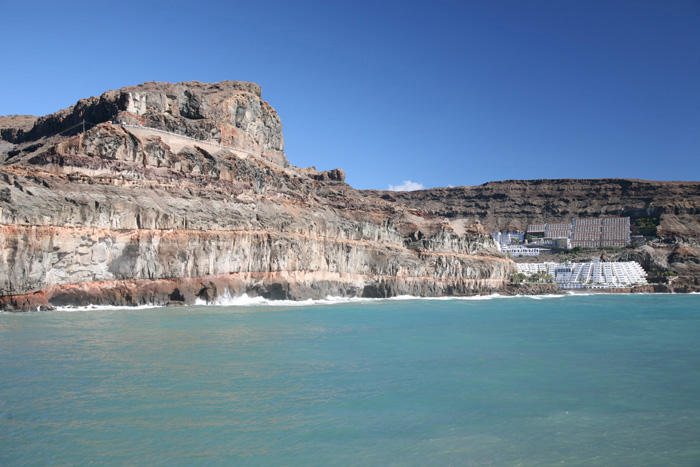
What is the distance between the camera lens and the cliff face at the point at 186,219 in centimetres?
4750

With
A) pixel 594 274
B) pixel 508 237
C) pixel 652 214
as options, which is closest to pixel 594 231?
pixel 652 214

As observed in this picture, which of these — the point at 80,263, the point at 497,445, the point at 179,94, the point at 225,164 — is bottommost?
the point at 497,445

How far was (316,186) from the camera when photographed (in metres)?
91.8

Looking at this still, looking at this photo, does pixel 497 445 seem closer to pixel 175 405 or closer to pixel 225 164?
pixel 175 405

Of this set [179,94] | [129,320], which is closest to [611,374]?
[129,320]

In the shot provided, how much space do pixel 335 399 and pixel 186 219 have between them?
140 feet

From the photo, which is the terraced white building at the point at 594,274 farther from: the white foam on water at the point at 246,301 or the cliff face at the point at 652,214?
the white foam on water at the point at 246,301

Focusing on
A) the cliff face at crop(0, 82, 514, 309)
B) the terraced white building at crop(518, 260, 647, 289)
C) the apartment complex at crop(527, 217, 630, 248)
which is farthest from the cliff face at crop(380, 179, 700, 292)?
the cliff face at crop(0, 82, 514, 309)

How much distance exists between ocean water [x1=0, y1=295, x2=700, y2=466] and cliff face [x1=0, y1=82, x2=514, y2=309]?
14753 millimetres

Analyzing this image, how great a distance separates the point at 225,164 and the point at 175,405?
5364 cm

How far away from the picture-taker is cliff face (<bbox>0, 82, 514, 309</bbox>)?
4750 cm

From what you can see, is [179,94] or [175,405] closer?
[175,405]

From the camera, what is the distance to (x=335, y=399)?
1894 cm

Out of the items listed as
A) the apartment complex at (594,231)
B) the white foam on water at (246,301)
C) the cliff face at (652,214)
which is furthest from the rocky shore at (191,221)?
the apartment complex at (594,231)
